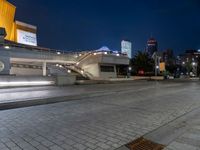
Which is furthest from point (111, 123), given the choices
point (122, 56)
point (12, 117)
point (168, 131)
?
point (122, 56)

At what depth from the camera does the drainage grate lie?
460 cm

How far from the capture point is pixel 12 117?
7.27m

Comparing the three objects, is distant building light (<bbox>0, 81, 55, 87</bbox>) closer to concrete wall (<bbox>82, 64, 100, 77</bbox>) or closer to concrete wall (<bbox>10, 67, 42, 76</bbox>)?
concrete wall (<bbox>10, 67, 42, 76</bbox>)

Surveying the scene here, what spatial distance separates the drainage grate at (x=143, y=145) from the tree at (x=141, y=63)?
65.1 metres

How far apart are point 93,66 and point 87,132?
138 feet

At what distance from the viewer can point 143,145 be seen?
4766mm

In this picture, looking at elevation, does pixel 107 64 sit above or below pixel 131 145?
above

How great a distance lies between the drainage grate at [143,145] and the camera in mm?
4597

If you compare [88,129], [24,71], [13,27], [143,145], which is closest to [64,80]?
[24,71]

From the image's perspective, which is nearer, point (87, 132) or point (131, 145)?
point (131, 145)

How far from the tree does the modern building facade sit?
108ft

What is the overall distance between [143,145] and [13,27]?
57.0 m

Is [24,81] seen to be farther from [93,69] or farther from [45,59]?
[93,69]

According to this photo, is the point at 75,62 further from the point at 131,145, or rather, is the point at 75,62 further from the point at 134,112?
the point at 131,145
